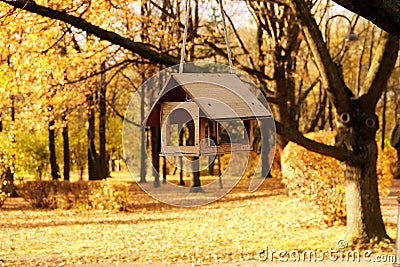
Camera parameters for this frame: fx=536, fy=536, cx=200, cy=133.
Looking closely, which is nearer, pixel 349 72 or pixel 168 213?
pixel 168 213

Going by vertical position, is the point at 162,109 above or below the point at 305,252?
above

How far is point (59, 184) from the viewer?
1698 cm

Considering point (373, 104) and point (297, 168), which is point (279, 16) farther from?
point (373, 104)

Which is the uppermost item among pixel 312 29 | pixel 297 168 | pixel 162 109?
pixel 312 29

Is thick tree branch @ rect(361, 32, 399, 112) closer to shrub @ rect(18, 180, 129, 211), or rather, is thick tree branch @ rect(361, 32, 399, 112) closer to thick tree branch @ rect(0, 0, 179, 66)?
thick tree branch @ rect(0, 0, 179, 66)

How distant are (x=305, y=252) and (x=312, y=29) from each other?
373 centimetres

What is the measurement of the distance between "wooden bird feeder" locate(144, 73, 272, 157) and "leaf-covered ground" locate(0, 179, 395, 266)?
519cm

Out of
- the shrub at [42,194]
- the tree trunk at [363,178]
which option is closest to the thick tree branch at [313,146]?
the tree trunk at [363,178]

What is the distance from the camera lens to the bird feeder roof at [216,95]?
3.46 m

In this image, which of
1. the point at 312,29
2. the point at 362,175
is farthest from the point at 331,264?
the point at 312,29

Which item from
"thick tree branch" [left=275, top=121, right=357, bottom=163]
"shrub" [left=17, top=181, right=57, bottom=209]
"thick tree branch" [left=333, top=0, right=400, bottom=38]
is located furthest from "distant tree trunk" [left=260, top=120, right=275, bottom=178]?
"shrub" [left=17, top=181, right=57, bottom=209]

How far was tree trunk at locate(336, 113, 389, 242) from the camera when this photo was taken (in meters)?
9.21

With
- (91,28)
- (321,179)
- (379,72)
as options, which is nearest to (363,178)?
Answer: (379,72)

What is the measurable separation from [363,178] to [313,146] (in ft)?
4.24
